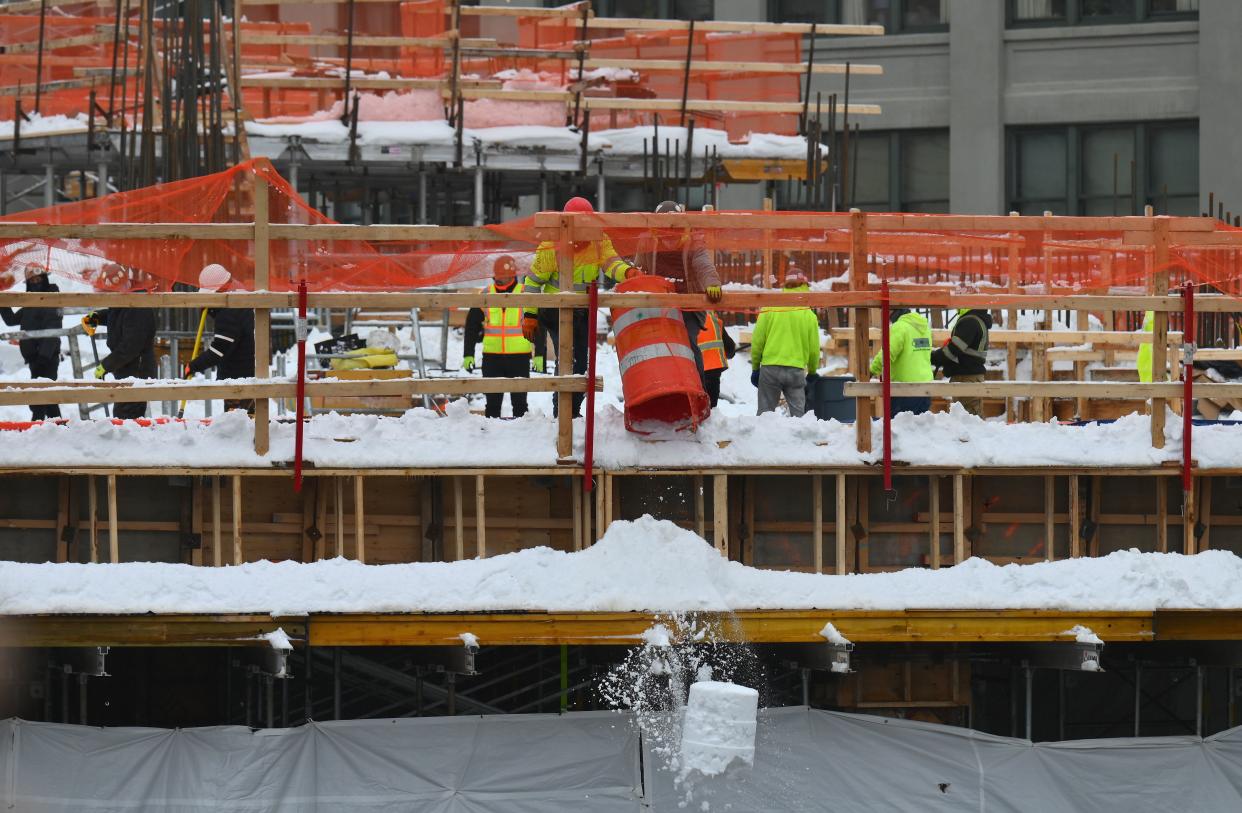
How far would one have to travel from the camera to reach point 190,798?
10562 mm

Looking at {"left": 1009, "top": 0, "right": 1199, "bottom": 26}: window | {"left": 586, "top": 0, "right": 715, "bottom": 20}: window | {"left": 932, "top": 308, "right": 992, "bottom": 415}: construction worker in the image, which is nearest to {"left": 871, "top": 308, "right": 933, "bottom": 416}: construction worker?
{"left": 932, "top": 308, "right": 992, "bottom": 415}: construction worker

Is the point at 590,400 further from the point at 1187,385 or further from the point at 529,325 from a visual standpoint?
the point at 1187,385

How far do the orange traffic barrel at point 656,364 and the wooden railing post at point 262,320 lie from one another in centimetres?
227

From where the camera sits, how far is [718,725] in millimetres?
9992

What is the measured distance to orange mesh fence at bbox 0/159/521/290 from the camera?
11.6 metres

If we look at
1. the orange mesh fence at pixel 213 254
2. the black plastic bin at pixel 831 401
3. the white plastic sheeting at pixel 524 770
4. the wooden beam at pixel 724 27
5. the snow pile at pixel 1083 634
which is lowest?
the white plastic sheeting at pixel 524 770

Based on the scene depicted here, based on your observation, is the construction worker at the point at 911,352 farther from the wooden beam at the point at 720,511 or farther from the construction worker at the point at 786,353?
the wooden beam at the point at 720,511

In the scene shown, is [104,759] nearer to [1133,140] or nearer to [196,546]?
[196,546]

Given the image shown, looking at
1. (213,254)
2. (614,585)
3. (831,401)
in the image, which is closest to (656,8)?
(831,401)

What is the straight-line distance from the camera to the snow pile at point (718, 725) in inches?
391

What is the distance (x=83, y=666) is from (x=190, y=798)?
104 cm

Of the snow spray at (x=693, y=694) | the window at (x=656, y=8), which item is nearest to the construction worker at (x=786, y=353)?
the snow spray at (x=693, y=694)

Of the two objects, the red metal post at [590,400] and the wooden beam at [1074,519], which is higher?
the red metal post at [590,400]

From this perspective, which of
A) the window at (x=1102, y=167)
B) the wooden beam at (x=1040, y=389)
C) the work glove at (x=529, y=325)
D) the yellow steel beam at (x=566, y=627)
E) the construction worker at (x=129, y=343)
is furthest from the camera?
the window at (x=1102, y=167)
